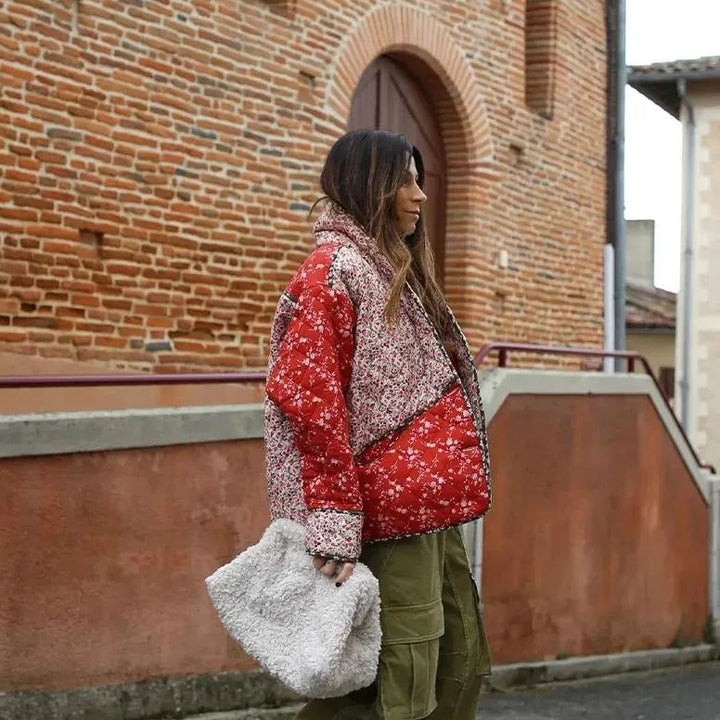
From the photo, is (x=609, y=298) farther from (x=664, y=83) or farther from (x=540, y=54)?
(x=664, y=83)

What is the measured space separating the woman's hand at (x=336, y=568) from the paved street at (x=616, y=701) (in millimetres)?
4788

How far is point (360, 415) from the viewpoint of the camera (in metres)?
3.71

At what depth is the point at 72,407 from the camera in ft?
29.0

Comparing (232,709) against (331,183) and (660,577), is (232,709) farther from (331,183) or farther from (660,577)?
(660,577)

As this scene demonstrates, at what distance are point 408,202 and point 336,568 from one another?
0.95m

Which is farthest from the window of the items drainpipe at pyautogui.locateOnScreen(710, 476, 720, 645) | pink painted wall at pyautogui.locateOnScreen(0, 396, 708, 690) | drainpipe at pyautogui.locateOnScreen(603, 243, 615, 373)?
pink painted wall at pyautogui.locateOnScreen(0, 396, 708, 690)

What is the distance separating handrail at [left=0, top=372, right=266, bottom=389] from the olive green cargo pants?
2.46 meters

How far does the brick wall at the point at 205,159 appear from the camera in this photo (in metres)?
8.66

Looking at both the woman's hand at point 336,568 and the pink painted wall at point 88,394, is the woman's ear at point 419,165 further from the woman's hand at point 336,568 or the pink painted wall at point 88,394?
the pink painted wall at point 88,394

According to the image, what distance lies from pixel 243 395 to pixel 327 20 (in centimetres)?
300

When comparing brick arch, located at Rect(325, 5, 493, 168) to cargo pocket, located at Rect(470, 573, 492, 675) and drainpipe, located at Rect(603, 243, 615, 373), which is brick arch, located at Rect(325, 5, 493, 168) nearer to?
drainpipe, located at Rect(603, 243, 615, 373)

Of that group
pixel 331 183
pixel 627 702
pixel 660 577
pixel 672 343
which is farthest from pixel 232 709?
pixel 672 343

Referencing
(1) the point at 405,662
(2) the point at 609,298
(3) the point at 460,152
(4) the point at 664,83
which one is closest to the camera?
(1) the point at 405,662

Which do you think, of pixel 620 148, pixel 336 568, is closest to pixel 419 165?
pixel 336 568
